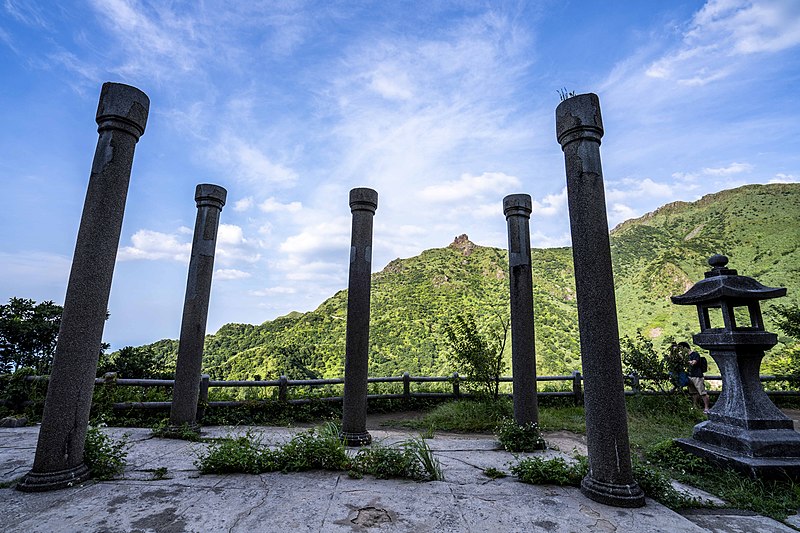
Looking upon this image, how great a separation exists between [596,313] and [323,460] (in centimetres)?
321

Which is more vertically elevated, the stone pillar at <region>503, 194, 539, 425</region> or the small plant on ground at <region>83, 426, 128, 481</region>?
the stone pillar at <region>503, 194, 539, 425</region>

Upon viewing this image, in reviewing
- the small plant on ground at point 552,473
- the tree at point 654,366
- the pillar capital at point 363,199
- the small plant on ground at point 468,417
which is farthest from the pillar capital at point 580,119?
the tree at point 654,366

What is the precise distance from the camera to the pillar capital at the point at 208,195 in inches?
251

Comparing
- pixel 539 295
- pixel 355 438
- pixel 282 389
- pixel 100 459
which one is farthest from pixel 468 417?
pixel 539 295

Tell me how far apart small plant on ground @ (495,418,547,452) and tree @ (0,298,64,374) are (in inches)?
372

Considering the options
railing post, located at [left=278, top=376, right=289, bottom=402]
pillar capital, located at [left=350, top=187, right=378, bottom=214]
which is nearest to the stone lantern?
pillar capital, located at [left=350, top=187, right=378, bottom=214]

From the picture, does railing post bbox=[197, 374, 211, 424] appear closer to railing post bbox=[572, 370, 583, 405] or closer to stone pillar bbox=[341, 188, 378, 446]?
stone pillar bbox=[341, 188, 378, 446]

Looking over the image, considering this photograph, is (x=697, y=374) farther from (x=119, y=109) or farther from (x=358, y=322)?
(x=119, y=109)

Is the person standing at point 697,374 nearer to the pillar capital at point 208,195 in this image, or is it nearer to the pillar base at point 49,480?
Result: the pillar capital at point 208,195

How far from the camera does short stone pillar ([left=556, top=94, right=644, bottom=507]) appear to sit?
3.24 meters

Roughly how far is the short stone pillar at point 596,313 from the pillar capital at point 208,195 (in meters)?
5.47

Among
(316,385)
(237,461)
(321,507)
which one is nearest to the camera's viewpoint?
(321,507)

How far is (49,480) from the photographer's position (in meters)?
3.32

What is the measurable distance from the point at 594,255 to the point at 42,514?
4984 millimetres
